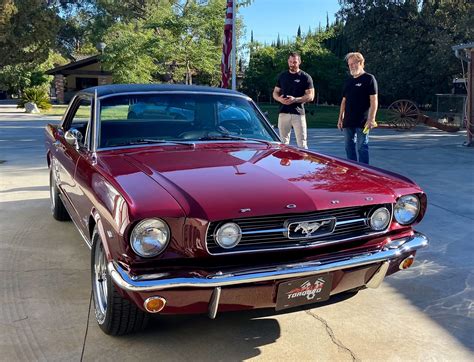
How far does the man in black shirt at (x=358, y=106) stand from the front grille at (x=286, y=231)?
3.78m

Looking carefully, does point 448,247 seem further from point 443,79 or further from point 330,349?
point 443,79

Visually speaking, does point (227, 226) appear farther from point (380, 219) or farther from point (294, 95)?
point (294, 95)

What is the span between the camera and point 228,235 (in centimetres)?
272

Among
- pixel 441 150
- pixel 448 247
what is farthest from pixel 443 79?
pixel 448 247

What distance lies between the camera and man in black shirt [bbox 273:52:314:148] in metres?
7.15

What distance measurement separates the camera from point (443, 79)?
25.0 meters

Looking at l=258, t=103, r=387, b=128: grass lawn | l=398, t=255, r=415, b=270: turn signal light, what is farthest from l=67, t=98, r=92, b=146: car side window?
l=258, t=103, r=387, b=128: grass lawn

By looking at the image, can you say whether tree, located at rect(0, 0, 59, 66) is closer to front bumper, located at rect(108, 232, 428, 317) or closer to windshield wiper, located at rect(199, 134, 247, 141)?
windshield wiper, located at rect(199, 134, 247, 141)

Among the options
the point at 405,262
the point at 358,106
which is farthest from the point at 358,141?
the point at 405,262

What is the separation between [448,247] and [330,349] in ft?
7.80

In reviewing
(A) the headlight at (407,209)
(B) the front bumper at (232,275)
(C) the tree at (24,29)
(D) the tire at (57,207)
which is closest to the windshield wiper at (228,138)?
(A) the headlight at (407,209)

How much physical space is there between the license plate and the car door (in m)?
1.88

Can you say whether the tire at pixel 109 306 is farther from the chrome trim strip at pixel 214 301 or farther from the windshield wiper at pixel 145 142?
the windshield wiper at pixel 145 142

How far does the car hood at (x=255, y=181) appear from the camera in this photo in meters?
2.75
